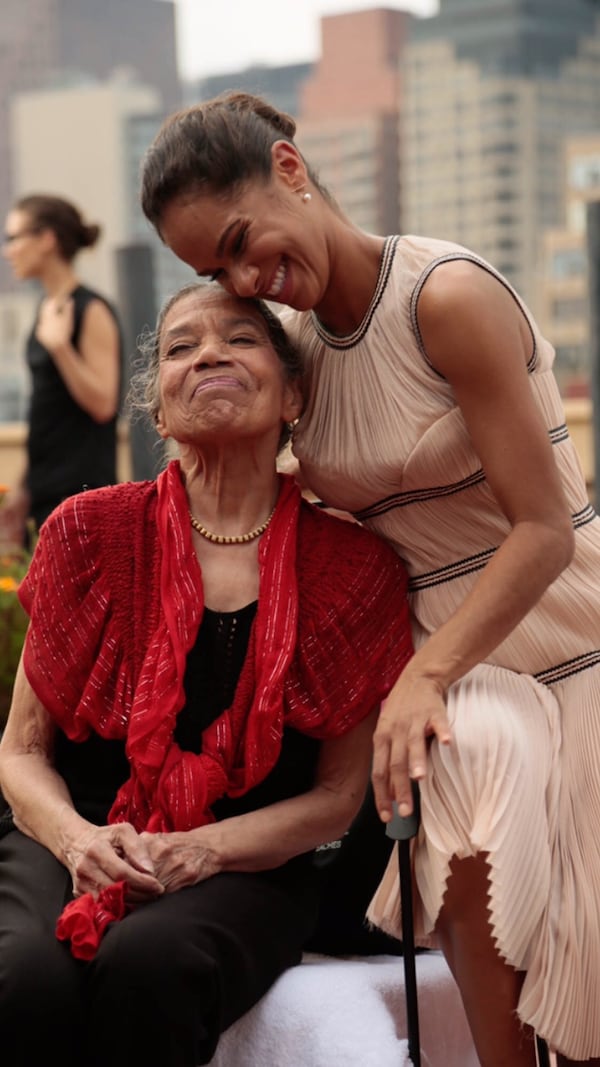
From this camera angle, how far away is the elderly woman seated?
2.47 metres

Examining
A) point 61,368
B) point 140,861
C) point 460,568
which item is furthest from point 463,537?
point 61,368

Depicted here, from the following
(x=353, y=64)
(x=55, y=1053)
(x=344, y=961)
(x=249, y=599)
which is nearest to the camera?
(x=55, y=1053)

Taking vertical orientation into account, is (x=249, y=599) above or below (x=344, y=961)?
above

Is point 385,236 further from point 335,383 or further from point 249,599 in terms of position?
point 249,599

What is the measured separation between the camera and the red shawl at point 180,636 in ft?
8.27

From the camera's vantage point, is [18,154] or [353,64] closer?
[353,64]

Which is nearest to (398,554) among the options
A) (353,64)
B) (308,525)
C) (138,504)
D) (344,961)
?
(308,525)

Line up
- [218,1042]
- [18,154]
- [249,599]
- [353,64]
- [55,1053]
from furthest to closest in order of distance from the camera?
1. [18,154]
2. [353,64]
3. [249,599]
4. [218,1042]
5. [55,1053]

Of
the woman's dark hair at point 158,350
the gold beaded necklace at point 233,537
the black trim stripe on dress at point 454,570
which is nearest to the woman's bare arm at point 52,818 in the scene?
the gold beaded necklace at point 233,537

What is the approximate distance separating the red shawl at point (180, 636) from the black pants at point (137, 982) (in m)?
0.20

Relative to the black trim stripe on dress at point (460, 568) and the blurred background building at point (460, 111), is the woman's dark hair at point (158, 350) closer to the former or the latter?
the black trim stripe on dress at point (460, 568)

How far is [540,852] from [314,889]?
460 mm

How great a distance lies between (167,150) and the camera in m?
2.48

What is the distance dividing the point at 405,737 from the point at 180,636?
17.0 inches
